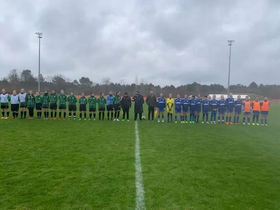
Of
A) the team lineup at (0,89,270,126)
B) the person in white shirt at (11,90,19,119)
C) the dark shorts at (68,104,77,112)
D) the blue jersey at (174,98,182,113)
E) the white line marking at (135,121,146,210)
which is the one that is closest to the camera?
the white line marking at (135,121,146,210)

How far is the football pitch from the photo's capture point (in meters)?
4.39


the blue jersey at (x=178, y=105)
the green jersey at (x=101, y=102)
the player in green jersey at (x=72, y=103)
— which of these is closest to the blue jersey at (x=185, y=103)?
the blue jersey at (x=178, y=105)

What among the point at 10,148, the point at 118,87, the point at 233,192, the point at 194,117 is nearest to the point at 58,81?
the point at 118,87

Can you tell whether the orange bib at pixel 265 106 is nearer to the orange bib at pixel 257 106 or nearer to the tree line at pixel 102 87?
the orange bib at pixel 257 106

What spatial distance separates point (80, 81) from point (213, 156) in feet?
277

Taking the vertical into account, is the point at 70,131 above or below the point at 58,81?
below

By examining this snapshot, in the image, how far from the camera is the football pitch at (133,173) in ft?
14.4

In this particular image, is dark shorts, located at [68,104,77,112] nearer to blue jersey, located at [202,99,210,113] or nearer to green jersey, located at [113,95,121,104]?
green jersey, located at [113,95,121,104]

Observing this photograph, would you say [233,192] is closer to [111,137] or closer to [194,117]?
[111,137]

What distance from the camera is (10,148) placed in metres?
8.04

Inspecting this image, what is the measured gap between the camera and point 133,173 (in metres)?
5.78

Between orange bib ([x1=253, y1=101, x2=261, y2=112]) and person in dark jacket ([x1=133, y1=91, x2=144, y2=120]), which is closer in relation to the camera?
person in dark jacket ([x1=133, y1=91, x2=144, y2=120])

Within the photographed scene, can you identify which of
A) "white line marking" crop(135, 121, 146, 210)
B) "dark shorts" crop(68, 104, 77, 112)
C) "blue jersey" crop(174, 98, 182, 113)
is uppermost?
"blue jersey" crop(174, 98, 182, 113)

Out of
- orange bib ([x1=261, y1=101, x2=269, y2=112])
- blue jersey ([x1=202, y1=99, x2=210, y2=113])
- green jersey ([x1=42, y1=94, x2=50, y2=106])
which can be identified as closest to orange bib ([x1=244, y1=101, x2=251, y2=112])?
orange bib ([x1=261, y1=101, x2=269, y2=112])
